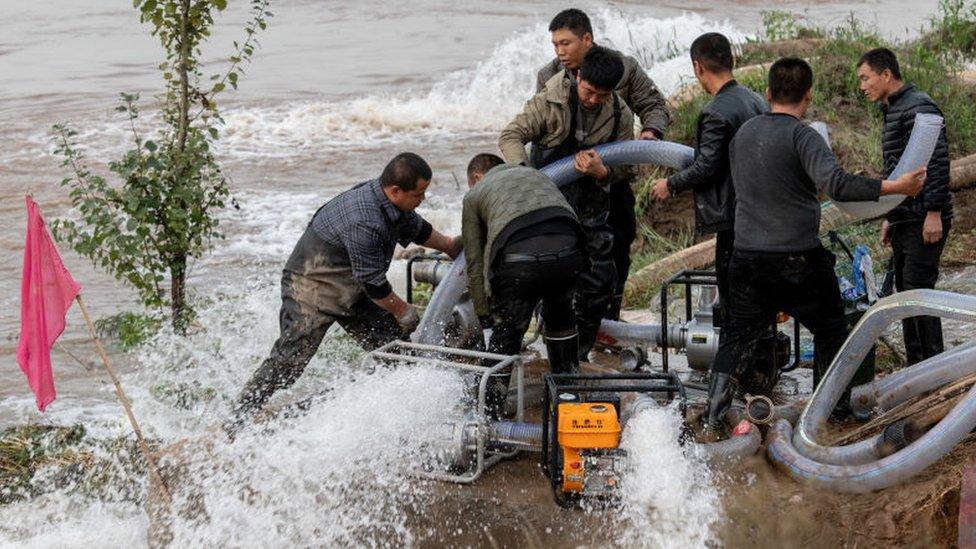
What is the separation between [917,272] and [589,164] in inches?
74.2

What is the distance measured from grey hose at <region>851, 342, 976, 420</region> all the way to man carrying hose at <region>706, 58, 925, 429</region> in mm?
270

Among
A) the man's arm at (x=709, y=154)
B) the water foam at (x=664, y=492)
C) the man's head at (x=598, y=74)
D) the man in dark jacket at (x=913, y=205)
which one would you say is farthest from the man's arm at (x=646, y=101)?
the water foam at (x=664, y=492)

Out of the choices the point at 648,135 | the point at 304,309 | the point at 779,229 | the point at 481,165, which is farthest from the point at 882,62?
the point at 304,309

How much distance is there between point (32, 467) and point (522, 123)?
11.7 ft

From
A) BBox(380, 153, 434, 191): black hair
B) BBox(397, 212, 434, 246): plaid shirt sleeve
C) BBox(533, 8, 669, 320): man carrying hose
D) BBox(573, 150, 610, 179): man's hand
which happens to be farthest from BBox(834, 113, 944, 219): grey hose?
BBox(397, 212, 434, 246): plaid shirt sleeve

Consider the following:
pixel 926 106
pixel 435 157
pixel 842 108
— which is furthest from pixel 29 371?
pixel 435 157

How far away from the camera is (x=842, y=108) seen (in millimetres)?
11992

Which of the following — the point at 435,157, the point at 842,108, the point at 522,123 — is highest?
the point at 522,123

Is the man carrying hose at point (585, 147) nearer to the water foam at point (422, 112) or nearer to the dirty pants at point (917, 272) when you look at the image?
the dirty pants at point (917, 272)

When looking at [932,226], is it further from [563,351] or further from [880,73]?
[563,351]

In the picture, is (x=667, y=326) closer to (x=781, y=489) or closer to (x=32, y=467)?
(x=781, y=489)

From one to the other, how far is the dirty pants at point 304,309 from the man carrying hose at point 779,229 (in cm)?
212

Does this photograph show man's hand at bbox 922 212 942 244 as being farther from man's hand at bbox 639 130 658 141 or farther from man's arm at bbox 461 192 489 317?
man's arm at bbox 461 192 489 317

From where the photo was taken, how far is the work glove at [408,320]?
22.6 ft
